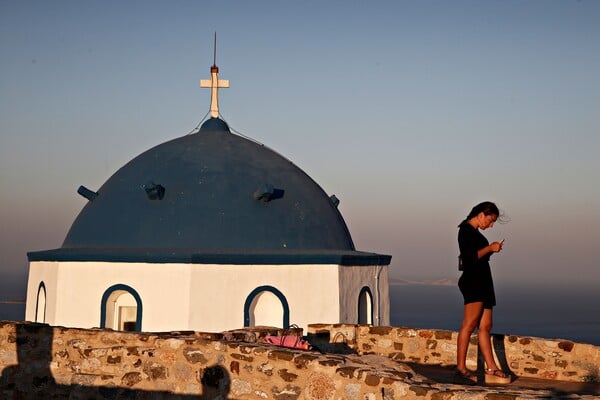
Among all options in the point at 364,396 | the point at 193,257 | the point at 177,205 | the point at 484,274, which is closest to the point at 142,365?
the point at 364,396

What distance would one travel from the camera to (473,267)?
31.1ft

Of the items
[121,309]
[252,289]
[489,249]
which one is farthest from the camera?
[121,309]

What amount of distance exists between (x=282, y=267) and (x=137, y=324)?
9.82 ft

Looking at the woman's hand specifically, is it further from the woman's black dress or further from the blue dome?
the blue dome

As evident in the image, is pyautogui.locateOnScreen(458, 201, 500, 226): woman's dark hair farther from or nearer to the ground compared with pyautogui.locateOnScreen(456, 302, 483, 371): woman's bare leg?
farther from the ground

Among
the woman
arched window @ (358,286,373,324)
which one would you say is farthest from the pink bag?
arched window @ (358,286,373,324)

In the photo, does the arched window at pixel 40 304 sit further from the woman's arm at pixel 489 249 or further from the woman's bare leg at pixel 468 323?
the woman's arm at pixel 489 249

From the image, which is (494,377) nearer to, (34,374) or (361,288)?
(34,374)

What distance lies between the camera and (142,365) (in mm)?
9953

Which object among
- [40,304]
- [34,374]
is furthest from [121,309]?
[34,374]

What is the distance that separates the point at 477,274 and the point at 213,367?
8.93 feet

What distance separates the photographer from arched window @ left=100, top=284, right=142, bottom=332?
61.3 ft

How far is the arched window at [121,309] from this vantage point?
18.7 metres

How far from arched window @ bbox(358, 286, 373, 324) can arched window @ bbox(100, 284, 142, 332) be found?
466 centimetres
